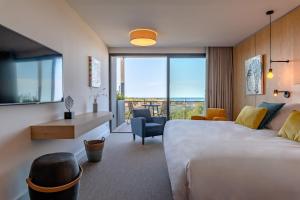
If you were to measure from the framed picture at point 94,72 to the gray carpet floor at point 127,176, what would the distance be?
1357 mm

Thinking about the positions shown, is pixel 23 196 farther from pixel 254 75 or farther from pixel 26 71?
pixel 254 75

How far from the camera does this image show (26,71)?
6.57ft

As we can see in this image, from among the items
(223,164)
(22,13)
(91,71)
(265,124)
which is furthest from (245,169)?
(91,71)

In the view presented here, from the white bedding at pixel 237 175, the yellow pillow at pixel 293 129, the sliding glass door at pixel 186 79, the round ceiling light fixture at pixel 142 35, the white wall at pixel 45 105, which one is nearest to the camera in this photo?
the white bedding at pixel 237 175

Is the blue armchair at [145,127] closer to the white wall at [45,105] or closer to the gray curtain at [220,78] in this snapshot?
the white wall at [45,105]

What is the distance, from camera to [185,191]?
152cm

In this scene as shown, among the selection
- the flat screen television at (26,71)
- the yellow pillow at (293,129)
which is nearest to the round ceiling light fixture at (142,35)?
the flat screen television at (26,71)

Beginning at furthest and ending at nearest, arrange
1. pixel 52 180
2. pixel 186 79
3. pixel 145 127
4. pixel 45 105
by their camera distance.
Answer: pixel 186 79 < pixel 145 127 < pixel 45 105 < pixel 52 180

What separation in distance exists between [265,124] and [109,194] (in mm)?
2297

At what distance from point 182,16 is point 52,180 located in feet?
10.2

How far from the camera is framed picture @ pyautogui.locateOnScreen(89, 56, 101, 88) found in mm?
4188

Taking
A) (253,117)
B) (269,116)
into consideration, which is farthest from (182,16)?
(269,116)

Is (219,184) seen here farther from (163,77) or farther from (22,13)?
(163,77)

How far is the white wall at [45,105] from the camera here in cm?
185
